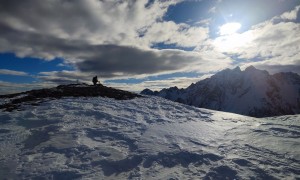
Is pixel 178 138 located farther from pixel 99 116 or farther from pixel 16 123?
pixel 16 123

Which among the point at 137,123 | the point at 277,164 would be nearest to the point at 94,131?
the point at 137,123

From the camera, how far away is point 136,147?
45.1ft

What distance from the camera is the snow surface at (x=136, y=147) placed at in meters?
11.0

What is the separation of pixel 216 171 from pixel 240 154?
264cm

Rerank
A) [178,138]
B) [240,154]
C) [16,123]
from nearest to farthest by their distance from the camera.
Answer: [240,154] < [178,138] < [16,123]

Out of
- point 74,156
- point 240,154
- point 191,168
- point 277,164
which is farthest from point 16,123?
point 277,164

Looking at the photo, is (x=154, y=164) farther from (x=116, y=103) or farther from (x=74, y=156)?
(x=116, y=103)

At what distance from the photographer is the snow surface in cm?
1098

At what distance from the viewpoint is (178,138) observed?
1561 cm

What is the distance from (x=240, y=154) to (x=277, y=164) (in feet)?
5.59

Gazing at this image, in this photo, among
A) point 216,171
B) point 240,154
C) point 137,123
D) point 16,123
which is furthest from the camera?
point 137,123

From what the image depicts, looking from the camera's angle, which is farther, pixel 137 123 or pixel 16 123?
pixel 137 123

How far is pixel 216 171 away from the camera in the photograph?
11.3m

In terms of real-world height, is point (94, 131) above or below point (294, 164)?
above
